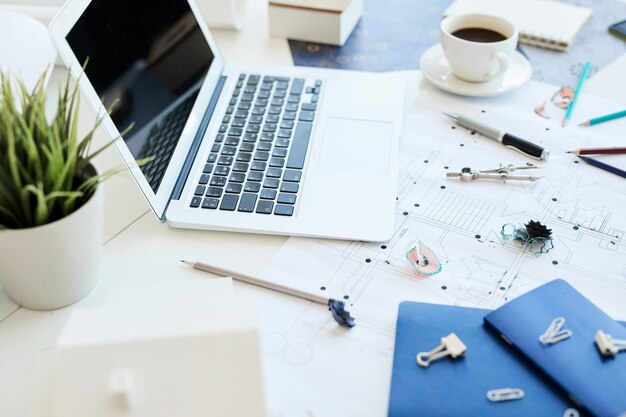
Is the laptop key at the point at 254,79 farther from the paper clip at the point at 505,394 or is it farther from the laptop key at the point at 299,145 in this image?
the paper clip at the point at 505,394

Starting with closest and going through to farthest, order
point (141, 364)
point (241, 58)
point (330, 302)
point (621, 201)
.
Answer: point (141, 364), point (330, 302), point (621, 201), point (241, 58)

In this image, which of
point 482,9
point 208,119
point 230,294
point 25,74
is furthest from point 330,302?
point 482,9

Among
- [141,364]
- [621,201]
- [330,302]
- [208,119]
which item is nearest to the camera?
[141,364]

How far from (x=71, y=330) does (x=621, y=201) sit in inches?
24.6

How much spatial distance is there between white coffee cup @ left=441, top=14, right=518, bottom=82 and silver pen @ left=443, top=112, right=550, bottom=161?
0.09 m

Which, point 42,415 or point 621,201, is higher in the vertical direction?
point 621,201

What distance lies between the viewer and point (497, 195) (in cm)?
80

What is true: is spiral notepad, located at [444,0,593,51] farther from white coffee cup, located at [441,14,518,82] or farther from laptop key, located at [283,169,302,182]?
laptop key, located at [283,169,302,182]

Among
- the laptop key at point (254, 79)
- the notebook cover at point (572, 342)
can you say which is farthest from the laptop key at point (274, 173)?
the notebook cover at point (572, 342)

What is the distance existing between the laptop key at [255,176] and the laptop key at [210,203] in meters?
0.05

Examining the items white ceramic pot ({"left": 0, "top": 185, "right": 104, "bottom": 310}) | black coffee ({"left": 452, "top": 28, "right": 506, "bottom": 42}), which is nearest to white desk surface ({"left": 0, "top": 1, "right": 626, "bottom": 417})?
white ceramic pot ({"left": 0, "top": 185, "right": 104, "bottom": 310})

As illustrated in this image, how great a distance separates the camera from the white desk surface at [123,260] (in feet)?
2.02

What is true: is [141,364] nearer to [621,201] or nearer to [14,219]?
[14,219]

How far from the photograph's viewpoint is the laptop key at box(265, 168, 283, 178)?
31.8 inches
